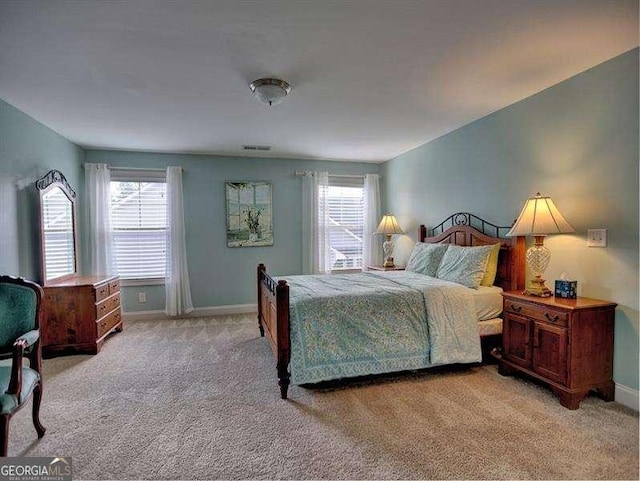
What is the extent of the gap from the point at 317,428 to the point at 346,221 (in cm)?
385

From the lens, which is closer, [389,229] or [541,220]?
[541,220]

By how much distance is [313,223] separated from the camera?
5.38m

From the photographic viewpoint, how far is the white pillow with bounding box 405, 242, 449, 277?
379 cm

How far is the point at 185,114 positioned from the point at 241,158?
6.10 ft

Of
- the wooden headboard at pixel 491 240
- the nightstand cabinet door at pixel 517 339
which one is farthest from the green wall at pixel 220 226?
the nightstand cabinet door at pixel 517 339

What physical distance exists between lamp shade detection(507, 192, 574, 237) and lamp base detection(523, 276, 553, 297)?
1.27 feet

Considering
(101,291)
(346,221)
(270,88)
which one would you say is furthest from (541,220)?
(101,291)

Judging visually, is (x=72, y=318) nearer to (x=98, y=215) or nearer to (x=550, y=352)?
(x=98, y=215)

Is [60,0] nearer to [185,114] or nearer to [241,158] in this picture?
[185,114]

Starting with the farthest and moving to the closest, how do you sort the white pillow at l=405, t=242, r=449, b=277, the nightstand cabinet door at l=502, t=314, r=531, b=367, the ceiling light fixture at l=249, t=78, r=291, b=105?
the white pillow at l=405, t=242, r=449, b=277
the nightstand cabinet door at l=502, t=314, r=531, b=367
the ceiling light fixture at l=249, t=78, r=291, b=105

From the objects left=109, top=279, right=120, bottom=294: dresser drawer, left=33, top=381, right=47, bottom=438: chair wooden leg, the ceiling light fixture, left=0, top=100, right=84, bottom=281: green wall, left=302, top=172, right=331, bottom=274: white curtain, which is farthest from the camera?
→ left=302, top=172, right=331, bottom=274: white curtain

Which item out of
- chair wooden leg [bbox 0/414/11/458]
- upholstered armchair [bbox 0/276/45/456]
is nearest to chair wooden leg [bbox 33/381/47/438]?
upholstered armchair [bbox 0/276/45/456]

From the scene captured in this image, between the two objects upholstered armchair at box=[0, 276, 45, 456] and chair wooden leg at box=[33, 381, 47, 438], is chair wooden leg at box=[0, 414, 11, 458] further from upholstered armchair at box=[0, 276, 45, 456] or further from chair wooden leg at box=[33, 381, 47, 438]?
chair wooden leg at box=[33, 381, 47, 438]

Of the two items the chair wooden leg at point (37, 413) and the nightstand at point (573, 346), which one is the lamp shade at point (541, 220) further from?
the chair wooden leg at point (37, 413)
